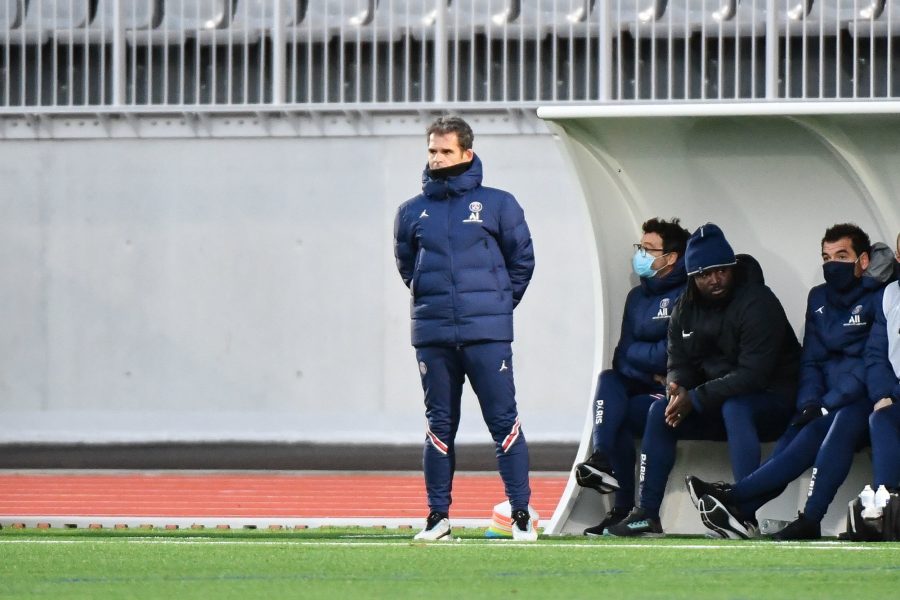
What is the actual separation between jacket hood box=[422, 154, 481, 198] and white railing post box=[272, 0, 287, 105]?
266 inches

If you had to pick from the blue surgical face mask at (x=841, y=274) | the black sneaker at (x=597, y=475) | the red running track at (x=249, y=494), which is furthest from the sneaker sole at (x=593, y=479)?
the red running track at (x=249, y=494)

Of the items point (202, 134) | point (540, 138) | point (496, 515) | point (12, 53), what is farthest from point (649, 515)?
point (12, 53)

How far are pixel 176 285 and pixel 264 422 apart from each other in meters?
1.23

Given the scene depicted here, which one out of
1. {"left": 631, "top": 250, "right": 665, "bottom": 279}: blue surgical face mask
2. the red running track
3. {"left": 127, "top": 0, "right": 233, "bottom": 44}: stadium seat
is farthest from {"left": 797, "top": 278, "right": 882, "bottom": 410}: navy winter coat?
{"left": 127, "top": 0, "right": 233, "bottom": 44}: stadium seat

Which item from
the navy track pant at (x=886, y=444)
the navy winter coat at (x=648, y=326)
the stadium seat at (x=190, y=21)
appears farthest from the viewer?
the stadium seat at (x=190, y=21)

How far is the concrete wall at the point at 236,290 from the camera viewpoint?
505 inches

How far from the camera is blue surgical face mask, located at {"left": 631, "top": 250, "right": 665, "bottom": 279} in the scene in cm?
759

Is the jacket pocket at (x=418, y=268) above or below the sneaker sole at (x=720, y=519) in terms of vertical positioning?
above

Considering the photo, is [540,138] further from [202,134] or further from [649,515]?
[649,515]

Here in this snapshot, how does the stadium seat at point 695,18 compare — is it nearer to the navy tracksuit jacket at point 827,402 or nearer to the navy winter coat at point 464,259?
the navy tracksuit jacket at point 827,402

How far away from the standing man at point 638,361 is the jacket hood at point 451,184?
1.25 metres

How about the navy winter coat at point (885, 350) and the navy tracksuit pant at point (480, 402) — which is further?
the navy winter coat at point (885, 350)

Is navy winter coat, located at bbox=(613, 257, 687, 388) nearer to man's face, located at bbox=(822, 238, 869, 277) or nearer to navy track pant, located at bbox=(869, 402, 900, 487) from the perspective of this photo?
man's face, located at bbox=(822, 238, 869, 277)

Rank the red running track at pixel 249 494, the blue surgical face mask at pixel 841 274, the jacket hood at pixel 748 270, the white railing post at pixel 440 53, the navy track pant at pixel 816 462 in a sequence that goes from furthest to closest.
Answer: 1. the white railing post at pixel 440 53
2. the red running track at pixel 249 494
3. the jacket hood at pixel 748 270
4. the blue surgical face mask at pixel 841 274
5. the navy track pant at pixel 816 462
